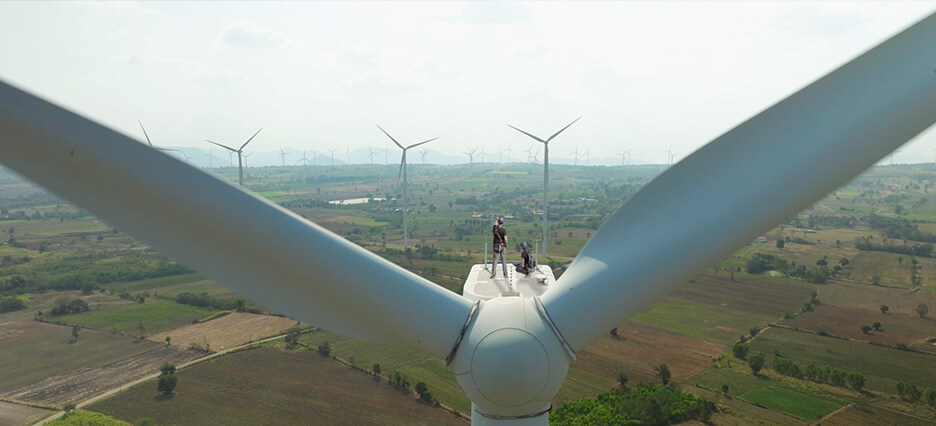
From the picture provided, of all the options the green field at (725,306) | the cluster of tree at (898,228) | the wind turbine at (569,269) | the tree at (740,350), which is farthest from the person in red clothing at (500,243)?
the cluster of tree at (898,228)

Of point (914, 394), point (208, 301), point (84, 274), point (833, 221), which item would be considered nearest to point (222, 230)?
point (914, 394)

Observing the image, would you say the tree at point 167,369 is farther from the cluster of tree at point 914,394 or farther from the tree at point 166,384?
the cluster of tree at point 914,394

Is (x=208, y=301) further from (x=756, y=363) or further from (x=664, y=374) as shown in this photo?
(x=756, y=363)

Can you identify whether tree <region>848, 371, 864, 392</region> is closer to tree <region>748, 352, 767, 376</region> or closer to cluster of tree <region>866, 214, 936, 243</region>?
tree <region>748, 352, 767, 376</region>

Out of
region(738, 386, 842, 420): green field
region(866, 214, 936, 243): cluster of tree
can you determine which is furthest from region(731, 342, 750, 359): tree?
region(866, 214, 936, 243): cluster of tree

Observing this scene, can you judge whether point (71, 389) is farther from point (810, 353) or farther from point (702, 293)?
point (702, 293)
